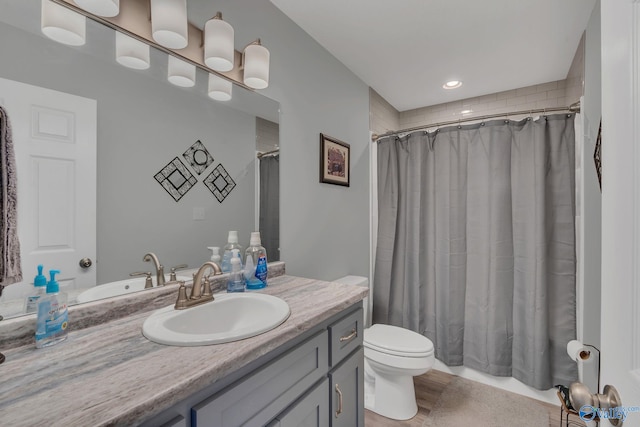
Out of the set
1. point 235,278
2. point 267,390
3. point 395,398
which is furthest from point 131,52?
point 395,398

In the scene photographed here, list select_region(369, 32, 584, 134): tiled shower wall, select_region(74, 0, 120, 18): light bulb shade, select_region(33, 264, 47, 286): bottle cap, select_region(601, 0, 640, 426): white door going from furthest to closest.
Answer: select_region(369, 32, 584, 134): tiled shower wall
select_region(74, 0, 120, 18): light bulb shade
select_region(33, 264, 47, 286): bottle cap
select_region(601, 0, 640, 426): white door

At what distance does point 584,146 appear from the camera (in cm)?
168

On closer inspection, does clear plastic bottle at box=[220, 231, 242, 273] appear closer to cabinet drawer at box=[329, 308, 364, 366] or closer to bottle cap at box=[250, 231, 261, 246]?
bottle cap at box=[250, 231, 261, 246]

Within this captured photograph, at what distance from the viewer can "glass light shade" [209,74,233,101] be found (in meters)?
1.31

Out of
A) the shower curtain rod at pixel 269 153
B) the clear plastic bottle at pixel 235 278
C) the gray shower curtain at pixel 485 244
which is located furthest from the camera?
the gray shower curtain at pixel 485 244

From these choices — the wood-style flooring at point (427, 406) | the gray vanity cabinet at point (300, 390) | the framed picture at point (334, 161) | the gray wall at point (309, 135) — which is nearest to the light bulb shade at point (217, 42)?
the gray wall at point (309, 135)

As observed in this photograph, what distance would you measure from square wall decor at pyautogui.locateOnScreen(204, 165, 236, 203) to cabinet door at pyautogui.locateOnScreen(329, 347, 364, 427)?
34.9 inches

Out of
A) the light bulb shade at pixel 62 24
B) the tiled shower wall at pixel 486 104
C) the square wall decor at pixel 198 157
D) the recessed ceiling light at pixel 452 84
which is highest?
the recessed ceiling light at pixel 452 84

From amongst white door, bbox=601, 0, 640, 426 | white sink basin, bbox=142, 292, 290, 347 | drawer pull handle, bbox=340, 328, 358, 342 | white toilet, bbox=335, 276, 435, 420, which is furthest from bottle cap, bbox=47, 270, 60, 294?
white toilet, bbox=335, 276, 435, 420

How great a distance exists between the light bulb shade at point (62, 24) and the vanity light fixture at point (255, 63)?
2.00 feet

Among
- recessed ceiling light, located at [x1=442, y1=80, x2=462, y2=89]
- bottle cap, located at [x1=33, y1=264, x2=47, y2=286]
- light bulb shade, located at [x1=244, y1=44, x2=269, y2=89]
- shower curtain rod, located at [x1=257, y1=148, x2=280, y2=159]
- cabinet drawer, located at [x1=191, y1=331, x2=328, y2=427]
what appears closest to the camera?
cabinet drawer, located at [x1=191, y1=331, x2=328, y2=427]

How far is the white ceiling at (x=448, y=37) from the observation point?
61.7 inches

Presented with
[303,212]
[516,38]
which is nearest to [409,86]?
[516,38]

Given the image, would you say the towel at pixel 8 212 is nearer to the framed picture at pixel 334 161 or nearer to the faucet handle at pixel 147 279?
the faucet handle at pixel 147 279
